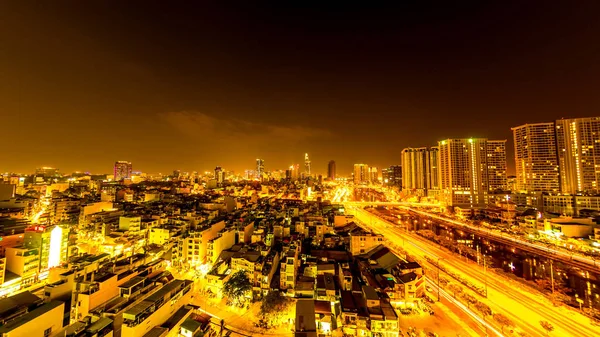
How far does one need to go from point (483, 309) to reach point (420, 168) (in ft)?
173

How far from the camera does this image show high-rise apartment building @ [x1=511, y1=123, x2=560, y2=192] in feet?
124

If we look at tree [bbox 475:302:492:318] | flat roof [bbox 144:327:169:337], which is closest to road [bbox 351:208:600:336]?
tree [bbox 475:302:492:318]

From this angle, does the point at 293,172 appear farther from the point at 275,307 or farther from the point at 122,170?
the point at 275,307

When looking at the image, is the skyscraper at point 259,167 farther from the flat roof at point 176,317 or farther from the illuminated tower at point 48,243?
the flat roof at point 176,317

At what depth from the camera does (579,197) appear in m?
30.4

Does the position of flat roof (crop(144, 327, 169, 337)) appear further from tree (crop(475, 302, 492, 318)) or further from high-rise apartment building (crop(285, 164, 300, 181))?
high-rise apartment building (crop(285, 164, 300, 181))

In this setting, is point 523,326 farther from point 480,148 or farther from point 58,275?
point 480,148

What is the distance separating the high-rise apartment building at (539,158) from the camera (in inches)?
1485

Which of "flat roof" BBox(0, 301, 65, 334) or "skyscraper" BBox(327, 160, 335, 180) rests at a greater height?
"skyscraper" BBox(327, 160, 335, 180)

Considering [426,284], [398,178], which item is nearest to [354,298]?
[426,284]

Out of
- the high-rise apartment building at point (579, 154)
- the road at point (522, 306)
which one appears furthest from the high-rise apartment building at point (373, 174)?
the road at point (522, 306)

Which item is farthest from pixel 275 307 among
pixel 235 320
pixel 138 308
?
pixel 138 308

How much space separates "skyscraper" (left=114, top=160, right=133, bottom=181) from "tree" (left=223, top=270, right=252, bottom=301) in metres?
88.4

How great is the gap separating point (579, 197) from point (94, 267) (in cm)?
5010
